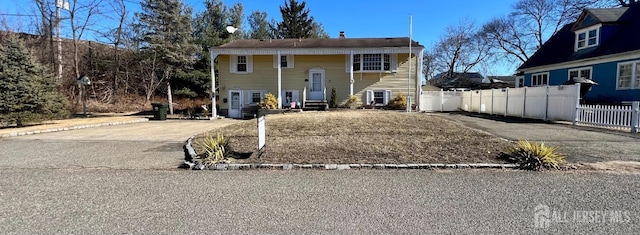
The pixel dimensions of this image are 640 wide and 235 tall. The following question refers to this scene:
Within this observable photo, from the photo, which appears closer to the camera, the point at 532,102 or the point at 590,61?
the point at 532,102

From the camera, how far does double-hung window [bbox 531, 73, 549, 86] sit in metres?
19.5

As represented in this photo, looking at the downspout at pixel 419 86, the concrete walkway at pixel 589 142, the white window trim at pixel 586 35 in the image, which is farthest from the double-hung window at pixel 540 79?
the concrete walkway at pixel 589 142

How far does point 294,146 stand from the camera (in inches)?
267

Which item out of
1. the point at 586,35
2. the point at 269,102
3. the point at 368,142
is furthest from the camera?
the point at 269,102

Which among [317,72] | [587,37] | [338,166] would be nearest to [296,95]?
[317,72]

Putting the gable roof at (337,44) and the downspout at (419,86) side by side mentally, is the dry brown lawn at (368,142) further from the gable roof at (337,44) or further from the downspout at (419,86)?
the gable roof at (337,44)

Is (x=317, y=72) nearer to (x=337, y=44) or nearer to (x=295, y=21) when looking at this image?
(x=337, y=44)

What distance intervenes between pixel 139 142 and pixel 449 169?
325 inches

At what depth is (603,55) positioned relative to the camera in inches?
567

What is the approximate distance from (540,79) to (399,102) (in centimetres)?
1055

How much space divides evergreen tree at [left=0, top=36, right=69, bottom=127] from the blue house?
2496cm

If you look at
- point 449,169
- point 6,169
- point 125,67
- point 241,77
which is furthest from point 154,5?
point 449,169

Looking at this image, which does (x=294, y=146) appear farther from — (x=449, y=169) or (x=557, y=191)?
(x=557, y=191)

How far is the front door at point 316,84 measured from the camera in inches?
781
